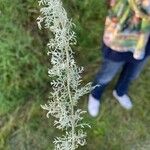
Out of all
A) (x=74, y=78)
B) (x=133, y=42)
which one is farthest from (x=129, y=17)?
(x=74, y=78)

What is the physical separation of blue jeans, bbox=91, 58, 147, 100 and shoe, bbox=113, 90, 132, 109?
39 millimetres

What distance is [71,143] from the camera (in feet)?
7.02

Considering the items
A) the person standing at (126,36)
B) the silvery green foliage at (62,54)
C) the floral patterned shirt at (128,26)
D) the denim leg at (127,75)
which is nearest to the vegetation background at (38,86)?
the denim leg at (127,75)

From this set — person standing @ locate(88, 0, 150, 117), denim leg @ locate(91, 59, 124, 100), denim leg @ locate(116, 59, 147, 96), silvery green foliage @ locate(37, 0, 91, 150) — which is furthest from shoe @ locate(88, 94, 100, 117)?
silvery green foliage @ locate(37, 0, 91, 150)

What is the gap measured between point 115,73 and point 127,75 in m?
0.07

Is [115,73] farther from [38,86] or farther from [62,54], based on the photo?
[62,54]

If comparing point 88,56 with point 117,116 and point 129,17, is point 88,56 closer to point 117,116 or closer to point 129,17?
point 117,116

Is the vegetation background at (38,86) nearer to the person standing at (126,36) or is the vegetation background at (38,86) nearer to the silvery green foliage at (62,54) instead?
the person standing at (126,36)

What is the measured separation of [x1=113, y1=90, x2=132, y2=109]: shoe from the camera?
118 inches

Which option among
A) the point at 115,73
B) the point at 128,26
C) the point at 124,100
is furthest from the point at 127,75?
the point at 128,26

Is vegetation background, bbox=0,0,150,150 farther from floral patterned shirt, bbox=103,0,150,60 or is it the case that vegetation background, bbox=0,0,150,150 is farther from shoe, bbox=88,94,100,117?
floral patterned shirt, bbox=103,0,150,60

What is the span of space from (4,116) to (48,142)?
11.4 inches

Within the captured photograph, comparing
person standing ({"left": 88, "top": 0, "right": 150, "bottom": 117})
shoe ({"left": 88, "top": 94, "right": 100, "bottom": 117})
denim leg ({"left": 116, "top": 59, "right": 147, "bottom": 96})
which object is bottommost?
shoe ({"left": 88, "top": 94, "right": 100, "bottom": 117})

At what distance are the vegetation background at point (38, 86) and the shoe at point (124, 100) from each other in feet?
0.11
